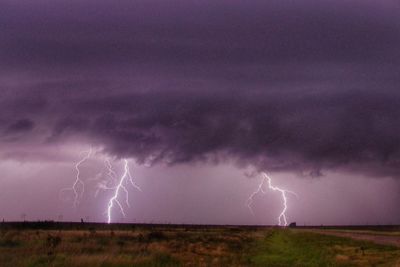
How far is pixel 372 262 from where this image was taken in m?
33.2

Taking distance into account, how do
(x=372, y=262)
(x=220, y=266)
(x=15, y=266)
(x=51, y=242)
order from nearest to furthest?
(x=15, y=266) → (x=220, y=266) → (x=372, y=262) → (x=51, y=242)

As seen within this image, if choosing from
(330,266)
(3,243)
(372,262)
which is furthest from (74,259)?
(3,243)

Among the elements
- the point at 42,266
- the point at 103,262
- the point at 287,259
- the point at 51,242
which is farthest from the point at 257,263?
the point at 51,242

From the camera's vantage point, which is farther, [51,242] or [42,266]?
[51,242]

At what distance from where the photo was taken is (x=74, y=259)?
29.9 metres

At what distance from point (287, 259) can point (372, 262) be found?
4841 millimetres

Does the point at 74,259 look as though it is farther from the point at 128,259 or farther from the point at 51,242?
the point at 51,242

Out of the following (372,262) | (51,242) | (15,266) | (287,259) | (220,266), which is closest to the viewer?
(15,266)

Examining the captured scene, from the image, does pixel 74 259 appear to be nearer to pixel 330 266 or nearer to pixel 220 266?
pixel 220 266

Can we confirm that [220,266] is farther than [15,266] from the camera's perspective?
Yes

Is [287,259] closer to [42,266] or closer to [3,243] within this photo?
[42,266]

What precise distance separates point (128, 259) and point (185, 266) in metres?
2.58

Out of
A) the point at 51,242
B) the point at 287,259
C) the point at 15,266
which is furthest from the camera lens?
the point at 51,242

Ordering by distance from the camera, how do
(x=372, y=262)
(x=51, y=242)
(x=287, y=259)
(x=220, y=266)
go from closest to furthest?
(x=220, y=266)
(x=372, y=262)
(x=287, y=259)
(x=51, y=242)
